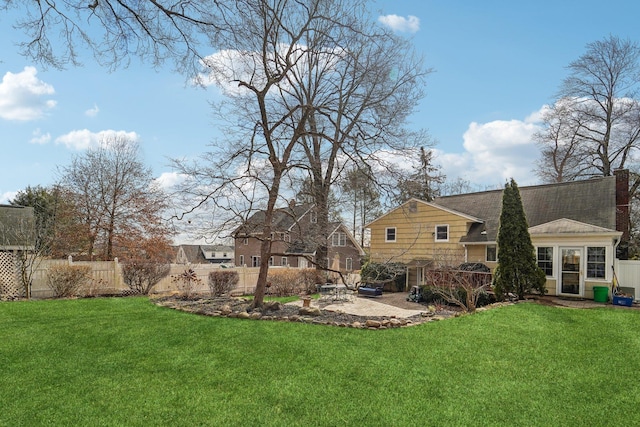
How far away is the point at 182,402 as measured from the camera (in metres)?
3.94

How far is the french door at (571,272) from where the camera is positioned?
13148mm

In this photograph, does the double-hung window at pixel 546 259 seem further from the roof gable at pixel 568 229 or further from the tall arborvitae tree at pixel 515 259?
the tall arborvitae tree at pixel 515 259

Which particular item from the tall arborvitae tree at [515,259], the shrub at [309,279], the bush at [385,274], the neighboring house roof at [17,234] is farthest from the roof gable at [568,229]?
the neighboring house roof at [17,234]

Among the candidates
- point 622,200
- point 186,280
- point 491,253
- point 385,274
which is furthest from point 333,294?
point 622,200

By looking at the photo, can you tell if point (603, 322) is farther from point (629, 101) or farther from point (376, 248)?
point (629, 101)

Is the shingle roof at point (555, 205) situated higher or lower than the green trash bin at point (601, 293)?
higher

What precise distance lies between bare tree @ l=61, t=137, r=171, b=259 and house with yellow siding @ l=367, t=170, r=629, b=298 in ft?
43.4

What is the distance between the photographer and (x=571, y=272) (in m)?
13.3

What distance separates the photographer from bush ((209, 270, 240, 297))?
14555 millimetres

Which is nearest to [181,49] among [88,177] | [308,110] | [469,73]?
[308,110]

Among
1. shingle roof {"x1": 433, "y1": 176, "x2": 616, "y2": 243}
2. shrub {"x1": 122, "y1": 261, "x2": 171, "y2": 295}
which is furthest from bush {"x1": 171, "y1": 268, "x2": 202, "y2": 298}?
shingle roof {"x1": 433, "y1": 176, "x2": 616, "y2": 243}

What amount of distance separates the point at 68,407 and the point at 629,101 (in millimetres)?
28869

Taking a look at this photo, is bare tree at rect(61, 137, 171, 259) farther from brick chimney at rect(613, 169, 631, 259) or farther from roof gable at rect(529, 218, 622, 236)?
brick chimney at rect(613, 169, 631, 259)

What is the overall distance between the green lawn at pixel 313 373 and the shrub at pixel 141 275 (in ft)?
20.4
